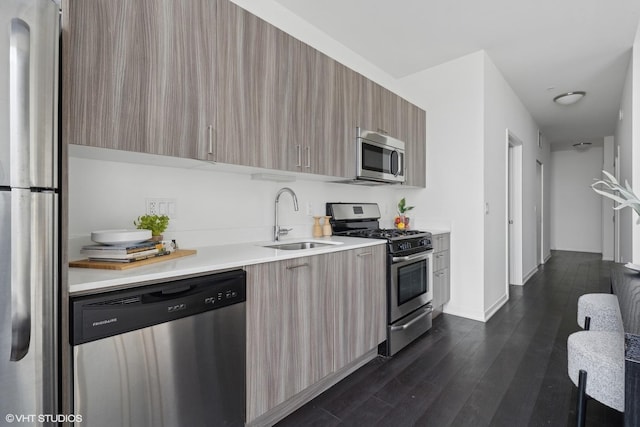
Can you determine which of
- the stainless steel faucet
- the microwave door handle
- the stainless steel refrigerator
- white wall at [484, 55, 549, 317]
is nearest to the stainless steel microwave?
the microwave door handle

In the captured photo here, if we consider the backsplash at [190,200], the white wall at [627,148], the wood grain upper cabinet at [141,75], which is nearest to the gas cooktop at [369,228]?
the backsplash at [190,200]

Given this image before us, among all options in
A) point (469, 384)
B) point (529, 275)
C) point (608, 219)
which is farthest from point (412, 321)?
point (608, 219)

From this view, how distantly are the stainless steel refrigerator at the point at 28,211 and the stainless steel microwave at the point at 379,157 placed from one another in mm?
1997

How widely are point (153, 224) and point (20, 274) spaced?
0.75 metres

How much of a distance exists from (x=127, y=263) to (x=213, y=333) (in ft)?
1.49

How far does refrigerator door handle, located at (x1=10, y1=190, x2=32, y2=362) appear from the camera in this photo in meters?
0.81

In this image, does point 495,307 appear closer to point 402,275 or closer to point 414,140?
point 402,275

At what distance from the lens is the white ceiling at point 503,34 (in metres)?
2.42

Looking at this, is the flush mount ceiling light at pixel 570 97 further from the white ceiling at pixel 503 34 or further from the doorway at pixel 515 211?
the doorway at pixel 515 211

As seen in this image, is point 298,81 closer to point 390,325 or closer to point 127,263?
point 127,263

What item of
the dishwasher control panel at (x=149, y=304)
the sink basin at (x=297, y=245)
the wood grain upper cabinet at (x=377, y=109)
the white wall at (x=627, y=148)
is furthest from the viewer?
the white wall at (x=627, y=148)

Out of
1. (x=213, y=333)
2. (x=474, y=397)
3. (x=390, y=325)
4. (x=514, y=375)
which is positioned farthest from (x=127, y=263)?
(x=514, y=375)

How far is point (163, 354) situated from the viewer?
1150 millimetres

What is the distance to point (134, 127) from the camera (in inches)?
51.8
